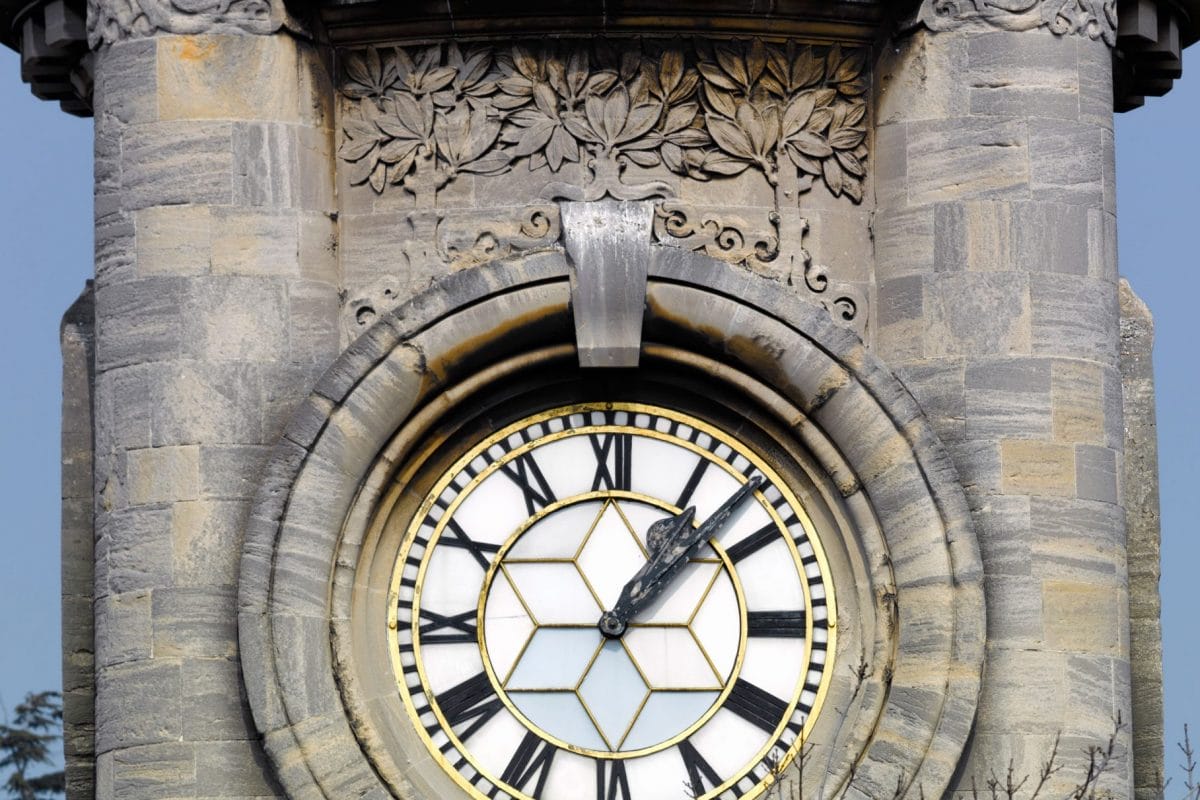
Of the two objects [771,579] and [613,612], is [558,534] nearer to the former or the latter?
[613,612]

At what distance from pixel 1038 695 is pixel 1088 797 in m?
0.61

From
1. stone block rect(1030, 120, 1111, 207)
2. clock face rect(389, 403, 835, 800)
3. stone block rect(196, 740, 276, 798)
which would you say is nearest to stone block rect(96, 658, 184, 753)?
stone block rect(196, 740, 276, 798)

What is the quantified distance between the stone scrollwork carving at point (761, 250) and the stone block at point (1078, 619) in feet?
6.22

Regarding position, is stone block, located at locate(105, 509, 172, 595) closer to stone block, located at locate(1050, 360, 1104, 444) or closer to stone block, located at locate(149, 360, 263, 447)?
stone block, located at locate(149, 360, 263, 447)

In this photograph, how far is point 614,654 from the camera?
68.9 ft

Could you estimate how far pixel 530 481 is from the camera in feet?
69.8

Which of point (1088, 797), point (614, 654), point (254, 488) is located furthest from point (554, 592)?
point (1088, 797)

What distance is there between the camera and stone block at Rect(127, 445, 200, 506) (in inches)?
824

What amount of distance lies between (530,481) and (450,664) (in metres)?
1.13

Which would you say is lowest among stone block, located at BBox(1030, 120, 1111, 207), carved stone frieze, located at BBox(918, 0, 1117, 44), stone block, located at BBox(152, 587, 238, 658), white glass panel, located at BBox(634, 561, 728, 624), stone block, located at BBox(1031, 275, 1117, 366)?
stone block, located at BBox(152, 587, 238, 658)

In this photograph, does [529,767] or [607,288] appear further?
[607,288]

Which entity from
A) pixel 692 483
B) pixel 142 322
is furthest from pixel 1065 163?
pixel 142 322

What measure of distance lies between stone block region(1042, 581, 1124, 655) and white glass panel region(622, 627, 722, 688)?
1.85 m

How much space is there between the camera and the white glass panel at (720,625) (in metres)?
21.0
